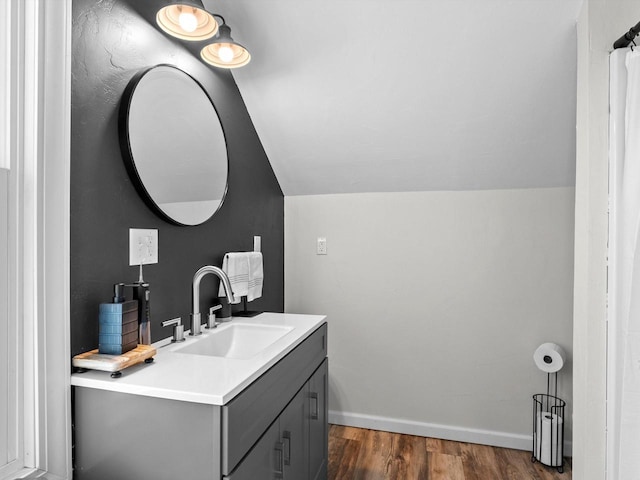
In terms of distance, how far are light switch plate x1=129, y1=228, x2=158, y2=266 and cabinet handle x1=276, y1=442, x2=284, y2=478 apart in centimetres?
76

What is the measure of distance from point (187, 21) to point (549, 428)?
251cm

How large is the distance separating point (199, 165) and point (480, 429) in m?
2.16

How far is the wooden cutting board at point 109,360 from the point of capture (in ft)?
3.27

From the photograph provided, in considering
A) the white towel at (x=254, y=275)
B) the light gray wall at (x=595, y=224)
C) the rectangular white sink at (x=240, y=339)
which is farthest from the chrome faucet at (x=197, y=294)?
the light gray wall at (x=595, y=224)

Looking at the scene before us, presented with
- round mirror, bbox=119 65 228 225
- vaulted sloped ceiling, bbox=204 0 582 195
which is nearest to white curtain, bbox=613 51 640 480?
vaulted sloped ceiling, bbox=204 0 582 195

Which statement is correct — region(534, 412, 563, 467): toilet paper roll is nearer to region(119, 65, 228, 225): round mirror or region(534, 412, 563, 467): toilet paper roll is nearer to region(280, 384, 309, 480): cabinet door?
region(280, 384, 309, 480): cabinet door

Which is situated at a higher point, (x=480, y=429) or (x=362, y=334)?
(x=362, y=334)

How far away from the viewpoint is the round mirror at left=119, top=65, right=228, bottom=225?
1275mm

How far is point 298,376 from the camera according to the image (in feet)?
4.66

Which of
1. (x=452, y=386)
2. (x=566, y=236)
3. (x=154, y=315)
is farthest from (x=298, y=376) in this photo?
(x=566, y=236)

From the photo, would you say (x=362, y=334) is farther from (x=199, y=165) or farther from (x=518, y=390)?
(x=199, y=165)

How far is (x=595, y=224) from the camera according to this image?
1295 mm

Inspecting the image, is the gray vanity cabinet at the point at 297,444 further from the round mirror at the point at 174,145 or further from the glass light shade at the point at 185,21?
the glass light shade at the point at 185,21

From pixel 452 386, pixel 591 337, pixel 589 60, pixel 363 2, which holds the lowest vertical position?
pixel 452 386
